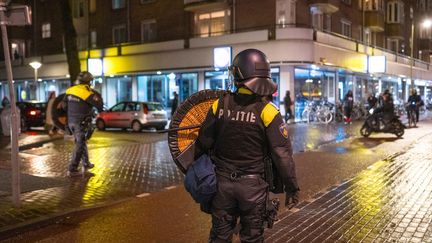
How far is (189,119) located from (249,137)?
29.0 inches

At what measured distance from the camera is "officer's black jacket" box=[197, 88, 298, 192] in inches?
149

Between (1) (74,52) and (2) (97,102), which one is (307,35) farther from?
(2) (97,102)

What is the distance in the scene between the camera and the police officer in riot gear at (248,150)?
12.5 feet

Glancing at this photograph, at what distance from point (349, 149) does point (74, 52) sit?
1085 cm

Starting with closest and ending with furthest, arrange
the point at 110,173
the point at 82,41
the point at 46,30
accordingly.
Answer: the point at 110,173 → the point at 82,41 → the point at 46,30

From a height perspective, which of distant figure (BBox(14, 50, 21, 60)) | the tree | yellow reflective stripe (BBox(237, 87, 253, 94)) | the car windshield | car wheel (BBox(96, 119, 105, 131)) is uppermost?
distant figure (BBox(14, 50, 21, 60))

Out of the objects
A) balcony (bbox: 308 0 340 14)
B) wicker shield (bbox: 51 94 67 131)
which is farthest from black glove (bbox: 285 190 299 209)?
balcony (bbox: 308 0 340 14)

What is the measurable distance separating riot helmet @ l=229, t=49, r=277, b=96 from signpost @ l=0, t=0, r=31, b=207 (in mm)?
4363

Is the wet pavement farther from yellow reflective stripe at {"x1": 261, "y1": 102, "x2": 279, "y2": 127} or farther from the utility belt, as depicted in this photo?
yellow reflective stripe at {"x1": 261, "y1": 102, "x2": 279, "y2": 127}

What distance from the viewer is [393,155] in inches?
507

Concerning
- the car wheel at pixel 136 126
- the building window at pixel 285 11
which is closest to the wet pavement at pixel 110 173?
the car wheel at pixel 136 126

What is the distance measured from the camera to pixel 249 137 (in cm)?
385

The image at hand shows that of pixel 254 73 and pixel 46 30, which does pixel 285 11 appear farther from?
pixel 254 73

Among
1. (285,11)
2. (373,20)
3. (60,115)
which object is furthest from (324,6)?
(60,115)
